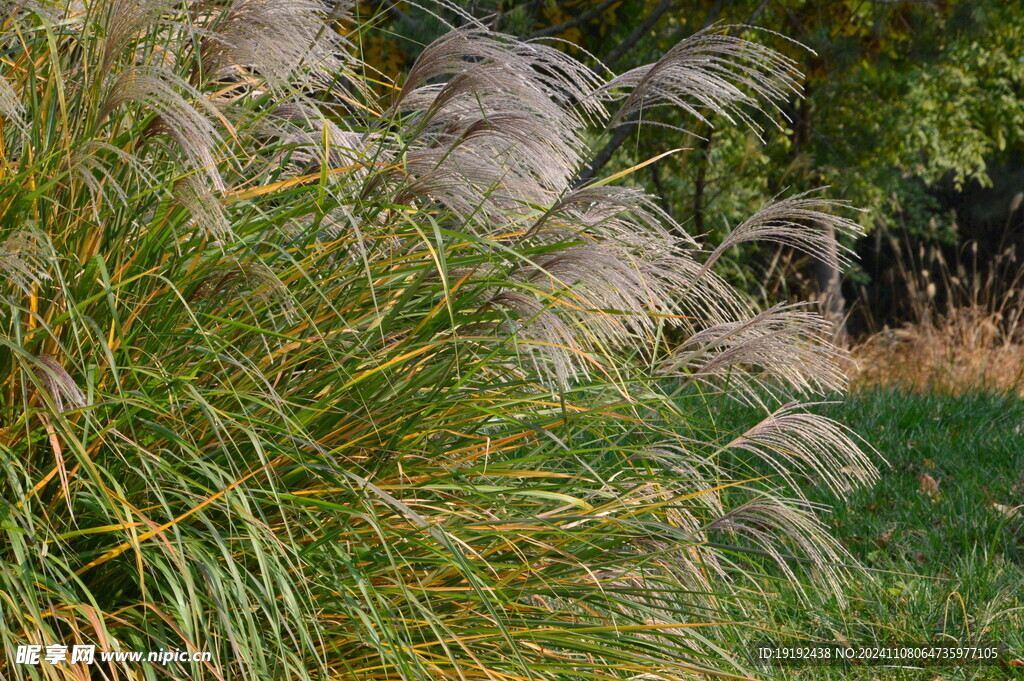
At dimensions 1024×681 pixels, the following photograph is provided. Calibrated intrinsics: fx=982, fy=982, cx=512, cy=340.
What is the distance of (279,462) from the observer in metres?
2.33

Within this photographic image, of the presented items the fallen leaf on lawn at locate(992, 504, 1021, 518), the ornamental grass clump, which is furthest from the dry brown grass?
the ornamental grass clump

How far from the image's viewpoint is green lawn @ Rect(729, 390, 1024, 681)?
3.03m

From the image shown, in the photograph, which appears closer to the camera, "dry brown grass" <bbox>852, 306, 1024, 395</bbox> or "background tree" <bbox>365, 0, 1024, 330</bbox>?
"dry brown grass" <bbox>852, 306, 1024, 395</bbox>

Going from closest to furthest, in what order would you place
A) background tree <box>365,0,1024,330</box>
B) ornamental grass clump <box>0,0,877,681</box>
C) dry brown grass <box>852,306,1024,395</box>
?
ornamental grass clump <box>0,0,877,681</box> < dry brown grass <box>852,306,1024,395</box> < background tree <box>365,0,1024,330</box>

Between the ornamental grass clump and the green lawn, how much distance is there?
50cm

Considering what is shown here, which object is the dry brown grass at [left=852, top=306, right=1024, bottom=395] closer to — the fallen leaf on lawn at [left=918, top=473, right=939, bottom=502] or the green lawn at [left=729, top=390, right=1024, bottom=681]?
the green lawn at [left=729, top=390, right=1024, bottom=681]

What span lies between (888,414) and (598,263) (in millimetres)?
3513

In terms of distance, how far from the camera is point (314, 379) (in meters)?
2.48

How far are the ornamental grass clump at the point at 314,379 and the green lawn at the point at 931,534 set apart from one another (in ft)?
1.64

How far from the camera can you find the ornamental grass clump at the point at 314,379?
2.04 m

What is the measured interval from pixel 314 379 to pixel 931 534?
2556 millimetres

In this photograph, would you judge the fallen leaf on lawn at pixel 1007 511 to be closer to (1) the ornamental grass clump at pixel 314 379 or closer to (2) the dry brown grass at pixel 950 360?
(1) the ornamental grass clump at pixel 314 379

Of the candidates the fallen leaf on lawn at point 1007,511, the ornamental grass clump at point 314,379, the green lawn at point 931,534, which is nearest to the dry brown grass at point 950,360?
the green lawn at point 931,534

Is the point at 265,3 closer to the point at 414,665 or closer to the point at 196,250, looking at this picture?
the point at 196,250
